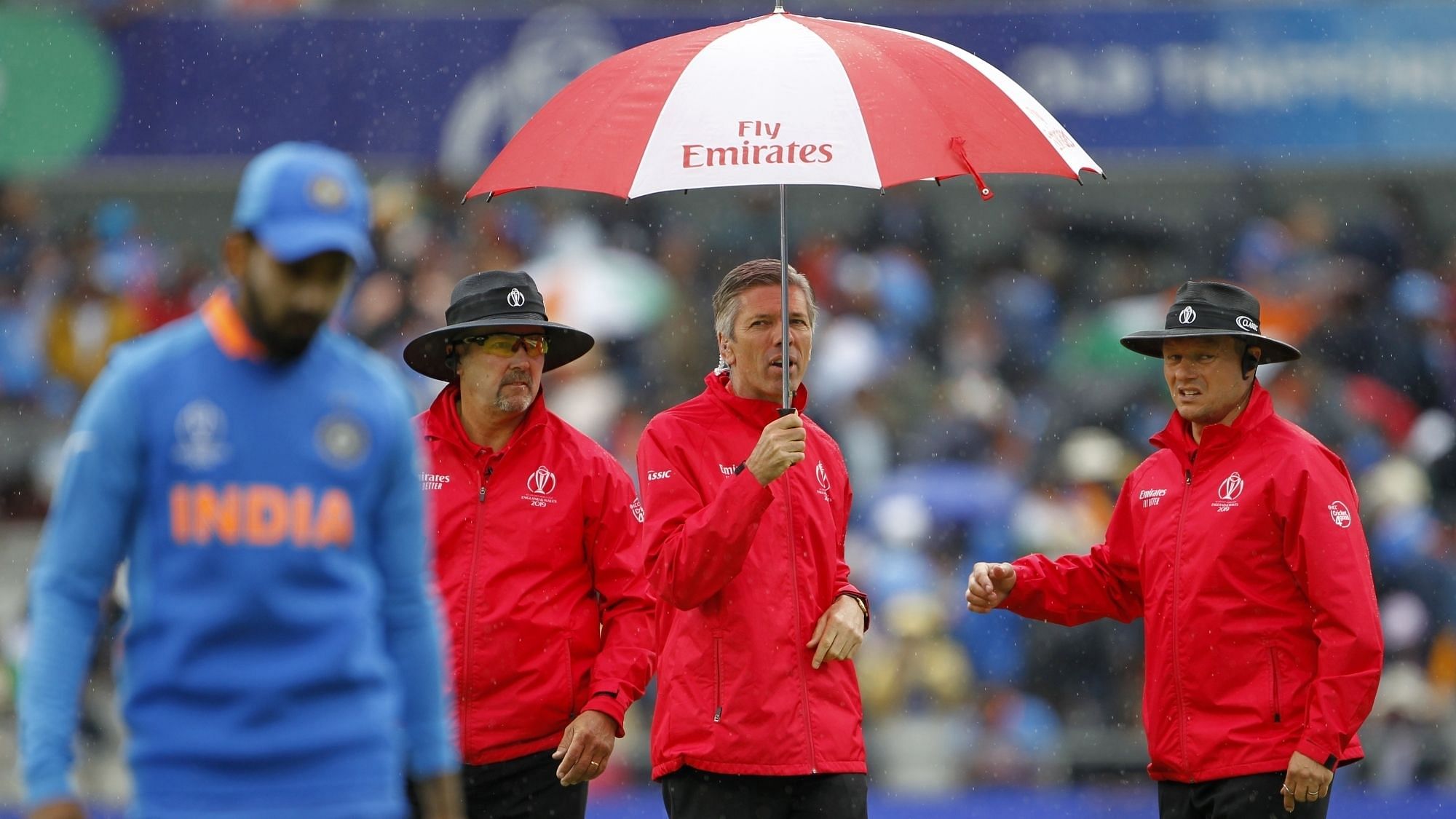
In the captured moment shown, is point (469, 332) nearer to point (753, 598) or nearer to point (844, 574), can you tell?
point (753, 598)

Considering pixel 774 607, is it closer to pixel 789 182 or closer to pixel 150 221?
pixel 789 182

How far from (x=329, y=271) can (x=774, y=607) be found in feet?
7.55

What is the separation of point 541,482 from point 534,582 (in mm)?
288

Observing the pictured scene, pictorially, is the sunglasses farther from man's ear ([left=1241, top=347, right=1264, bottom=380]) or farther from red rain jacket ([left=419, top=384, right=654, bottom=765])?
man's ear ([left=1241, top=347, right=1264, bottom=380])

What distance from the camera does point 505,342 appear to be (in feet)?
19.0

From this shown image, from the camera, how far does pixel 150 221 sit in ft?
50.4

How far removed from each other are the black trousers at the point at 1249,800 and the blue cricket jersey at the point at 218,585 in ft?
9.37

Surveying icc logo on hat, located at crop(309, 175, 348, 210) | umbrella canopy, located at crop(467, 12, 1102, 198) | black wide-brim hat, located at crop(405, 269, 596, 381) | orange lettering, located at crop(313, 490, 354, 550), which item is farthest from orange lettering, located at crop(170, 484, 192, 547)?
black wide-brim hat, located at crop(405, 269, 596, 381)

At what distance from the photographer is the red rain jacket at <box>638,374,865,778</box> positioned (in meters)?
5.29

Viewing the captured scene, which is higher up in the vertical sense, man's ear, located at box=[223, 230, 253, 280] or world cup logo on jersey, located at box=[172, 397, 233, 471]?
man's ear, located at box=[223, 230, 253, 280]

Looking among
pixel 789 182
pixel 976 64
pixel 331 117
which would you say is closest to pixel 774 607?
pixel 789 182

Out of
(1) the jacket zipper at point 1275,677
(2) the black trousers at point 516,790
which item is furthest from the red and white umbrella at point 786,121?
(1) the jacket zipper at point 1275,677

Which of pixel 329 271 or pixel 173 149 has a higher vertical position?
pixel 173 149

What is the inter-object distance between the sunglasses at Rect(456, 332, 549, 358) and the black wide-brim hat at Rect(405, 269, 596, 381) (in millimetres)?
29
